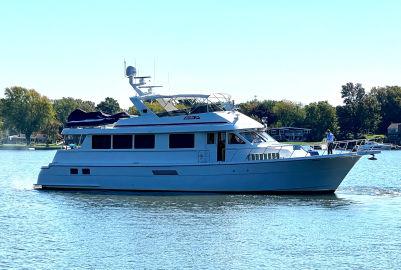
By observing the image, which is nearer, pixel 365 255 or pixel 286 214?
pixel 365 255

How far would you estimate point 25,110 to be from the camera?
157m

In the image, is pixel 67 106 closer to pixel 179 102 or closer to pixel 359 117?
pixel 359 117

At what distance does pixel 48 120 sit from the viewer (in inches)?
6314

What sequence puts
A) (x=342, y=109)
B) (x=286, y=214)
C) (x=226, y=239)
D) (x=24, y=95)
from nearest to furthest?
1. (x=226, y=239)
2. (x=286, y=214)
3. (x=342, y=109)
4. (x=24, y=95)

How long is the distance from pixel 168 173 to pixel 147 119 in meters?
2.92

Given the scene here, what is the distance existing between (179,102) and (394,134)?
110 meters

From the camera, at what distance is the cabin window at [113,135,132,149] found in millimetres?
38353

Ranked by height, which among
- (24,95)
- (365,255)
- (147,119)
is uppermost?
(24,95)

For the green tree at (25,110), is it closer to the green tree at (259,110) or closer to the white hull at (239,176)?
the green tree at (259,110)

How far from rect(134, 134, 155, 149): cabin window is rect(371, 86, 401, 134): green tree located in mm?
120037

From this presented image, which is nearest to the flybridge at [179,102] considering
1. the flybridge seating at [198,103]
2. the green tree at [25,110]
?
the flybridge seating at [198,103]

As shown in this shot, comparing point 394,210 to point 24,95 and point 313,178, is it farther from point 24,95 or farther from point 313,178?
point 24,95

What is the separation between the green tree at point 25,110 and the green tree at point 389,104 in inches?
2626

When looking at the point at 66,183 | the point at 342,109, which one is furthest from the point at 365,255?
the point at 342,109
